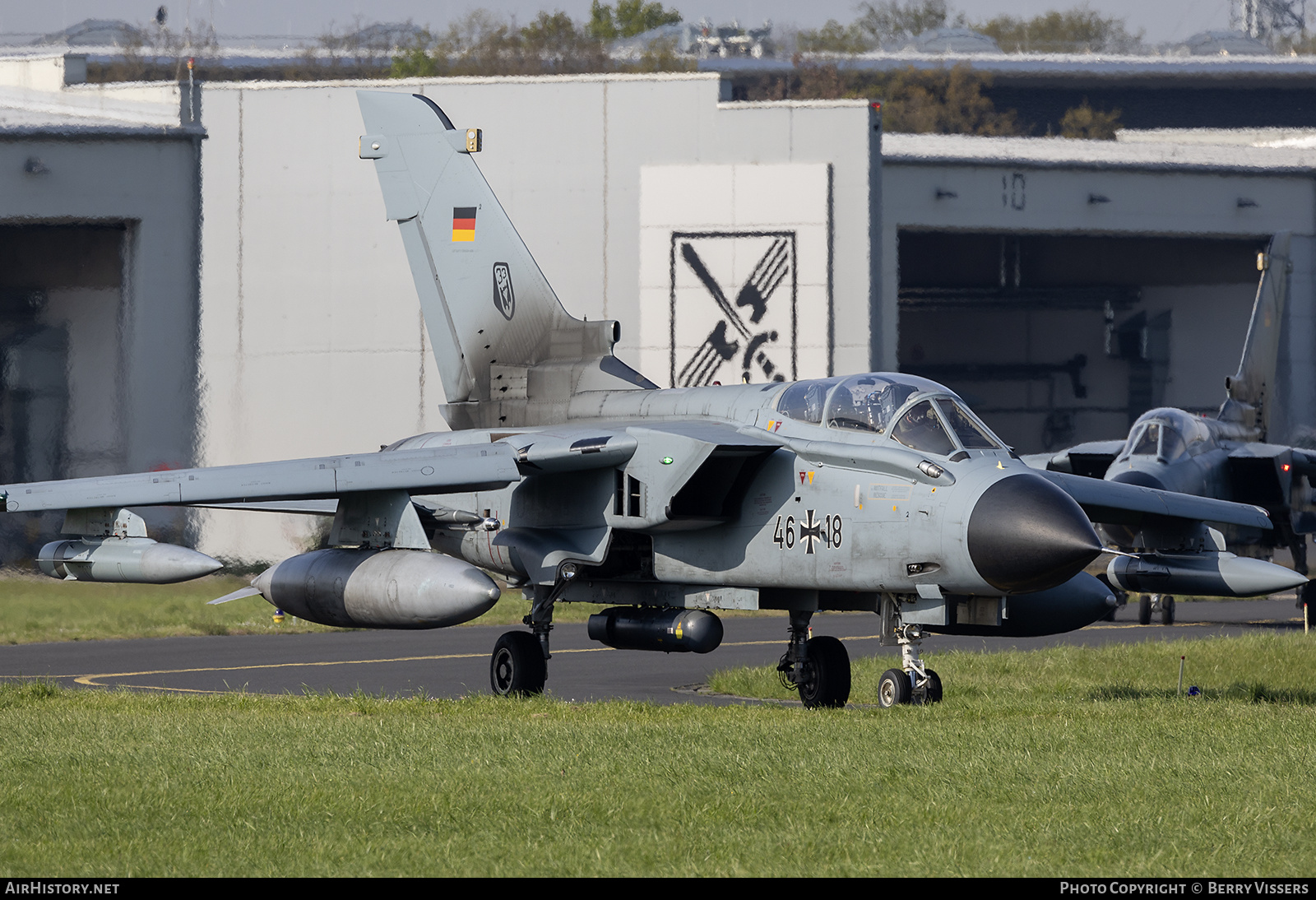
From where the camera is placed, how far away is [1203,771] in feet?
29.2

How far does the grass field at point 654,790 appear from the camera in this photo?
22.0 feet

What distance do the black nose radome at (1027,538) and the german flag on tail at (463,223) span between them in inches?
309

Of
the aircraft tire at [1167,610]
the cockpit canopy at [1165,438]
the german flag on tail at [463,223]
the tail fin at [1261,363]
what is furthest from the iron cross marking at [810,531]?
the tail fin at [1261,363]

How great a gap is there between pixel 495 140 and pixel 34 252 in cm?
1077

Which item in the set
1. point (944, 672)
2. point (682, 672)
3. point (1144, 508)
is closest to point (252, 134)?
point (682, 672)

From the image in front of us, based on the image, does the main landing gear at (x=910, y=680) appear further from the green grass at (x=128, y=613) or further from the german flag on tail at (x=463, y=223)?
the green grass at (x=128, y=613)

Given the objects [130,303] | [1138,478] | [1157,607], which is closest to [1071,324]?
[1157,607]

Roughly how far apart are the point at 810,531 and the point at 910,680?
4.96 ft

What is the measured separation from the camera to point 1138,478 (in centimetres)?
2317

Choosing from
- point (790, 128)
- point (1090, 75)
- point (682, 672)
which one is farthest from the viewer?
point (1090, 75)

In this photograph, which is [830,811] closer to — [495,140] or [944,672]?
[944,672]

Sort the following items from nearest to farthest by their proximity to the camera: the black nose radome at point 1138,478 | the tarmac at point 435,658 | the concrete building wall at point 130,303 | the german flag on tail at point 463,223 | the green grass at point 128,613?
the tarmac at point 435,658
the german flag on tail at point 463,223
the black nose radome at point 1138,478
the green grass at point 128,613
the concrete building wall at point 130,303

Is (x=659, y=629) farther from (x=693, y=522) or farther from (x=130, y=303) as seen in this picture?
(x=130, y=303)

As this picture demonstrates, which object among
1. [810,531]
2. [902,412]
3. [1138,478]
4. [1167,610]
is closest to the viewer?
[902,412]
